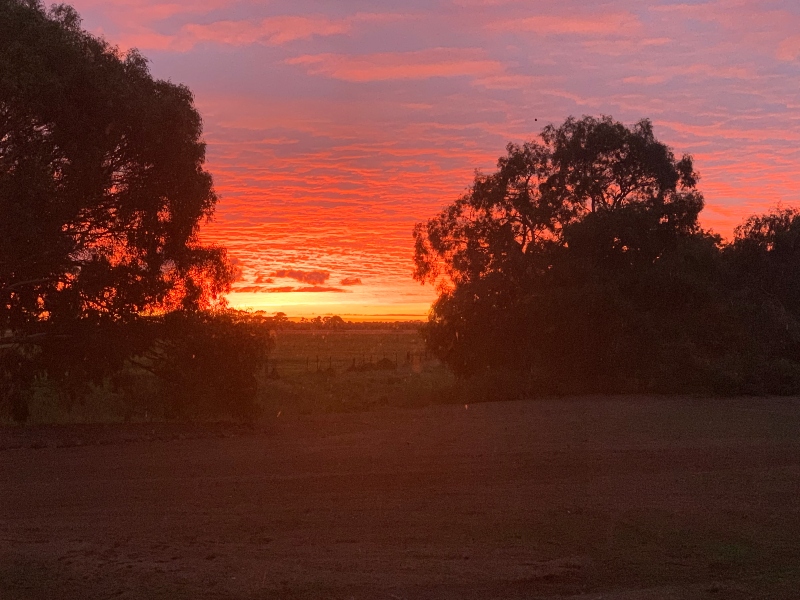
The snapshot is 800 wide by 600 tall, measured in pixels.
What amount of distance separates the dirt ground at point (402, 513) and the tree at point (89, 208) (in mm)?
2387

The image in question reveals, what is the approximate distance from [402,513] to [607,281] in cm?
1845

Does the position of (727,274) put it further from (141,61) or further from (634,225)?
(141,61)

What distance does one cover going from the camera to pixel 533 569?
28.0 ft

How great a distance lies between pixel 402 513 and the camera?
10.8 meters

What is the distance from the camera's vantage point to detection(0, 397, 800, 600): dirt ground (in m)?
8.10

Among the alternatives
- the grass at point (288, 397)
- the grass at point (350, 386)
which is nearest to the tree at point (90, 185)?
the grass at point (288, 397)

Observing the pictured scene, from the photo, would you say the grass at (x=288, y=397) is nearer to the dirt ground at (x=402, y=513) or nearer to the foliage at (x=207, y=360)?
the foliage at (x=207, y=360)

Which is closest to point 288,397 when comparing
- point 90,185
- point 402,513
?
point 90,185

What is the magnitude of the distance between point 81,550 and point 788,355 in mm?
26790

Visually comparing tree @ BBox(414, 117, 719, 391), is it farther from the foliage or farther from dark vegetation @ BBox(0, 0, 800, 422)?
the foliage

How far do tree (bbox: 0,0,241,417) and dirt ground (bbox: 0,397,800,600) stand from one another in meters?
2.39

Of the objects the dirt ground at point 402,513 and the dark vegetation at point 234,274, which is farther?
the dark vegetation at point 234,274

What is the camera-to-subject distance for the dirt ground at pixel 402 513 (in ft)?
26.6

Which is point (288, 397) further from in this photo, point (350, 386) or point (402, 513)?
point (402, 513)
